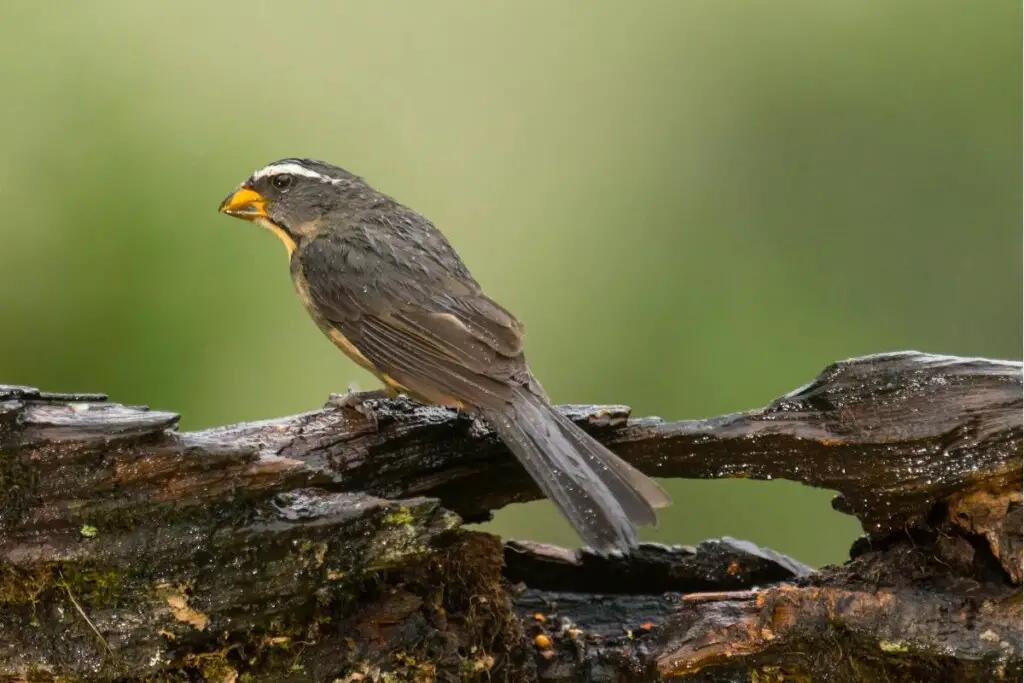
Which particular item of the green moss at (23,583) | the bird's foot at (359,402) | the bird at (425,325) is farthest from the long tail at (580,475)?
the green moss at (23,583)

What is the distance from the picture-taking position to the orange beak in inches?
156

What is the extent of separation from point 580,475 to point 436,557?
43cm

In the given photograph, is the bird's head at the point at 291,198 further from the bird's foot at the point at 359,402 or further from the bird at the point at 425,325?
the bird's foot at the point at 359,402

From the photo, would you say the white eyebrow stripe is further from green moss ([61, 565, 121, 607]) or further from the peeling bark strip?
green moss ([61, 565, 121, 607])

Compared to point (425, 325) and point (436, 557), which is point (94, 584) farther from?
point (425, 325)

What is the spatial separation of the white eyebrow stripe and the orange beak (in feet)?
0.21

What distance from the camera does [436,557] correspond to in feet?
9.14

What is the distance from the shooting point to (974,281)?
4785mm

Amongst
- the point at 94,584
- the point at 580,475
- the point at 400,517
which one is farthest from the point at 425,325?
the point at 94,584

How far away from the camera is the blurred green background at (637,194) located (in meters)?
4.49

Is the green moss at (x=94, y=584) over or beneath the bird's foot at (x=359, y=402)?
beneath

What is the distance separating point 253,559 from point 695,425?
3.97 feet

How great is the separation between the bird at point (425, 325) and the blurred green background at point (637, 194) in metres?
0.79

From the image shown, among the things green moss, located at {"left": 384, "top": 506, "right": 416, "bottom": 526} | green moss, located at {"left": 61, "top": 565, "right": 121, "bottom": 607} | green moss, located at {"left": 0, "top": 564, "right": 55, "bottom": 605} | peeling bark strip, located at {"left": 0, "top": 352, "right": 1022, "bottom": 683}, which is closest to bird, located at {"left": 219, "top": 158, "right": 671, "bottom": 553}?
peeling bark strip, located at {"left": 0, "top": 352, "right": 1022, "bottom": 683}
